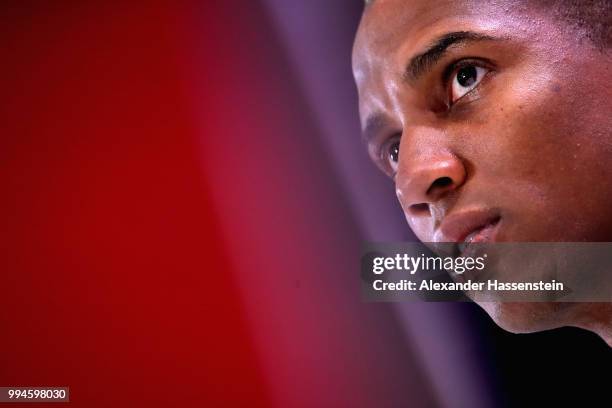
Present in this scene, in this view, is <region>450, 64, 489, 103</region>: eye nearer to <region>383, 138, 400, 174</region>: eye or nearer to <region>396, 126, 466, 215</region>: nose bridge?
<region>396, 126, 466, 215</region>: nose bridge

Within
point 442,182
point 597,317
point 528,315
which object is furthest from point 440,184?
point 597,317

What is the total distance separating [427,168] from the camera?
96 cm

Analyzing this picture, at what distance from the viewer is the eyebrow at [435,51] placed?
36.7 inches

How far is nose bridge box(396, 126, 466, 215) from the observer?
94 cm

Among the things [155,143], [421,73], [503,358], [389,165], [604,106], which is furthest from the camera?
[155,143]

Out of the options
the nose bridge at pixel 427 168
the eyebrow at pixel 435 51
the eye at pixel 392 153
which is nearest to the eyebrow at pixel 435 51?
the eyebrow at pixel 435 51

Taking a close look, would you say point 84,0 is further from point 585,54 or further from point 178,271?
point 585,54

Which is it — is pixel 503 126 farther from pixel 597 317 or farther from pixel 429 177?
pixel 597 317

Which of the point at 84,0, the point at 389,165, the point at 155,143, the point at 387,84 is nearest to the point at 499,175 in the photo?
the point at 387,84

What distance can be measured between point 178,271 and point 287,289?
0.31 m

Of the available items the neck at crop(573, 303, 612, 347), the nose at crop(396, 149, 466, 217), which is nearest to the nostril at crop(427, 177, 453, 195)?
the nose at crop(396, 149, 466, 217)

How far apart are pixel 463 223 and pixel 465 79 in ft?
0.83

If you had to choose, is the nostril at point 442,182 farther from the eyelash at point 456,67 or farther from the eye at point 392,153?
the eye at point 392,153

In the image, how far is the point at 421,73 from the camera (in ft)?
3.26
